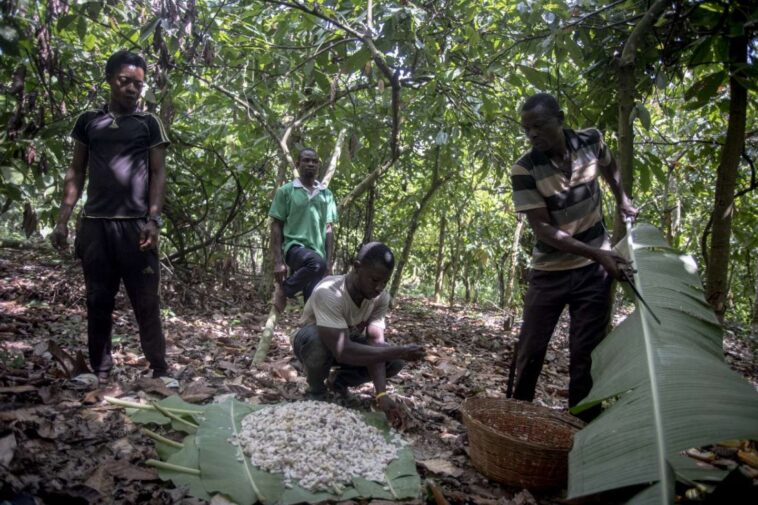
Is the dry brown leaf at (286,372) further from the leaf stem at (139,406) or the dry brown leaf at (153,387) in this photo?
the leaf stem at (139,406)

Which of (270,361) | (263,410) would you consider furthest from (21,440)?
(270,361)

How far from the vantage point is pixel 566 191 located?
2.71 meters

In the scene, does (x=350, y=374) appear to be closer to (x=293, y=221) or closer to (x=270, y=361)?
(x=270, y=361)

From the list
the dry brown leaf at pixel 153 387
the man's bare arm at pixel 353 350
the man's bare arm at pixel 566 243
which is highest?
the man's bare arm at pixel 566 243

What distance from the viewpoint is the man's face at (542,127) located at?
8.48 ft

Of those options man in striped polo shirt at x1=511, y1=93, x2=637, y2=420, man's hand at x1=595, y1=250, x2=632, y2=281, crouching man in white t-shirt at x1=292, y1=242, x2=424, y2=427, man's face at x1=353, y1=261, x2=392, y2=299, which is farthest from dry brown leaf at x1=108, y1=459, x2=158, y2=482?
man's hand at x1=595, y1=250, x2=632, y2=281

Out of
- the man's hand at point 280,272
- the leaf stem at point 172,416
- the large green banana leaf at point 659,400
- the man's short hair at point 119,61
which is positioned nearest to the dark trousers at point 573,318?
the large green banana leaf at point 659,400

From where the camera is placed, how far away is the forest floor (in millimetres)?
2023

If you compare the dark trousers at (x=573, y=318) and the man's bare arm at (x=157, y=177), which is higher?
the man's bare arm at (x=157, y=177)

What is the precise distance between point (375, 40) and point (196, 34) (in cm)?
135

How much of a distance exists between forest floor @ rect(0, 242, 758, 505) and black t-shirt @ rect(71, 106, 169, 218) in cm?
92

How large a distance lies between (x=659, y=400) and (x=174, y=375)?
2.84 metres

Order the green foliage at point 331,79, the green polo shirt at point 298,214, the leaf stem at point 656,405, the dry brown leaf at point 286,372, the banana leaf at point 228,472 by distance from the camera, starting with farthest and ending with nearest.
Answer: the green polo shirt at point 298,214 < the dry brown leaf at point 286,372 < the green foliage at point 331,79 < the banana leaf at point 228,472 < the leaf stem at point 656,405

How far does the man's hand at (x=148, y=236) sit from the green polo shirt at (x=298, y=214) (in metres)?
1.30
